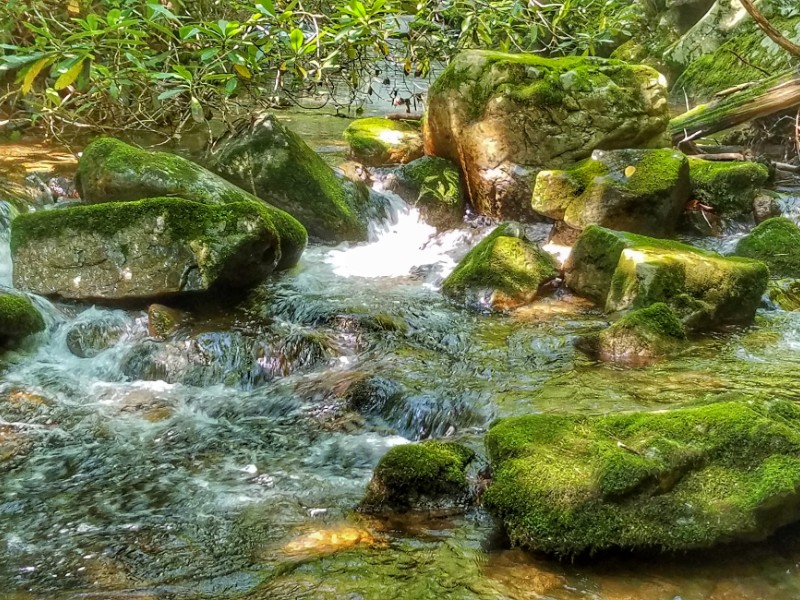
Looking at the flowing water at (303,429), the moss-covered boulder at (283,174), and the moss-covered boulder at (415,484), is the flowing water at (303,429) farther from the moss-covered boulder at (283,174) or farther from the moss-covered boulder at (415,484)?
the moss-covered boulder at (283,174)

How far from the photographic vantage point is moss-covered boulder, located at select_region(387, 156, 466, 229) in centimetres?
915

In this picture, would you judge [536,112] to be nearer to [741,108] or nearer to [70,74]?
[741,108]

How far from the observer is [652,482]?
301cm

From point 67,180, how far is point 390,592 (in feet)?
23.1

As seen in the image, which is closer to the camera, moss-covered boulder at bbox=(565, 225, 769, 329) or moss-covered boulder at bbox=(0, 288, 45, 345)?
moss-covered boulder at bbox=(0, 288, 45, 345)

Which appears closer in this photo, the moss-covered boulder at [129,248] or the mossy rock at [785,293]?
the moss-covered boulder at [129,248]

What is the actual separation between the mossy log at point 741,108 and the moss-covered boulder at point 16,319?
8.04 meters

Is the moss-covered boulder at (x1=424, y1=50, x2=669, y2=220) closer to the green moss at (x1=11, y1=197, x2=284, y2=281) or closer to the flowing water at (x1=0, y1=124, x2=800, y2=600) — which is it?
the flowing water at (x1=0, y1=124, x2=800, y2=600)

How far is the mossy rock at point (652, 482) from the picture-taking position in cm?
291

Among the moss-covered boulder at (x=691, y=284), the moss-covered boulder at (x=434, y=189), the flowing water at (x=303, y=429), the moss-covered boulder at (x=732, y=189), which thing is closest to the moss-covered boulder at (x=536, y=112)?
the moss-covered boulder at (x=434, y=189)

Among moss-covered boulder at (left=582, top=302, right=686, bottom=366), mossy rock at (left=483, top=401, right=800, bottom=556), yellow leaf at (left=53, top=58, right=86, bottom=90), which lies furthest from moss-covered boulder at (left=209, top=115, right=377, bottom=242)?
mossy rock at (left=483, top=401, right=800, bottom=556)

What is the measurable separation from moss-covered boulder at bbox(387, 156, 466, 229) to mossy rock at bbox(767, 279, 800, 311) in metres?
3.89

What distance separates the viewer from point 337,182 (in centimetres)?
875

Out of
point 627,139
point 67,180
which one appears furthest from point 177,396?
point 627,139
